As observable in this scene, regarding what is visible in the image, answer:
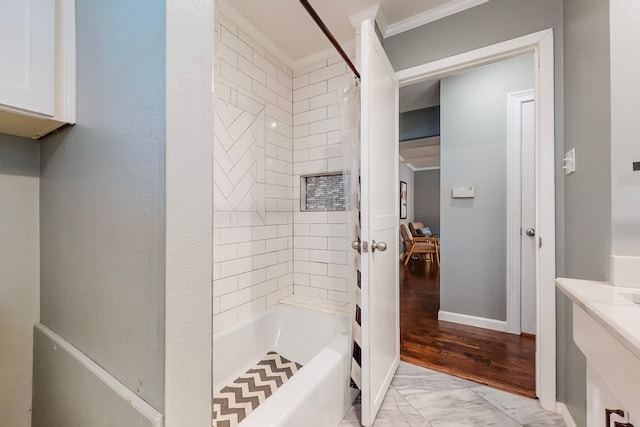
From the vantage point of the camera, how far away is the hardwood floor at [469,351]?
1642mm

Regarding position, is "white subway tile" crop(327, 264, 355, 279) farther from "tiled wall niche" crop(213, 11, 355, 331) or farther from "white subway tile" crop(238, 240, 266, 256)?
"white subway tile" crop(238, 240, 266, 256)

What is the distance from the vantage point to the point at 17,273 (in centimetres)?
81

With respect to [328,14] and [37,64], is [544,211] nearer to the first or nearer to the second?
[328,14]

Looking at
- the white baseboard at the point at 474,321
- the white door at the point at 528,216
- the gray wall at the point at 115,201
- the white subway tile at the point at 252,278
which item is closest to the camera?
the gray wall at the point at 115,201

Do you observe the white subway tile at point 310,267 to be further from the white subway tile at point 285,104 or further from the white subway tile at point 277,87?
the white subway tile at point 277,87

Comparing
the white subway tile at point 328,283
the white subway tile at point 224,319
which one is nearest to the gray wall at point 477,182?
the white subway tile at point 328,283

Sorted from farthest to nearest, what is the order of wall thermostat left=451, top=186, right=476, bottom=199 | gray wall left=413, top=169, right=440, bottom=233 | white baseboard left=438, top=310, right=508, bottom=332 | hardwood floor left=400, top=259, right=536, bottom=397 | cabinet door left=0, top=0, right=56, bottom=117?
gray wall left=413, top=169, right=440, bottom=233 → wall thermostat left=451, top=186, right=476, bottom=199 → white baseboard left=438, top=310, right=508, bottom=332 → hardwood floor left=400, top=259, right=536, bottom=397 → cabinet door left=0, top=0, right=56, bottom=117

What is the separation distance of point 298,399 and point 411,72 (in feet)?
6.35

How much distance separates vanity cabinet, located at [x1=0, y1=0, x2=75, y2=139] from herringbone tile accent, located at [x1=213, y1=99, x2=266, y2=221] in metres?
0.84

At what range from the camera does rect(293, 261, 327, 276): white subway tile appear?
2064 millimetres

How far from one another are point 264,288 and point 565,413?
1.84 meters

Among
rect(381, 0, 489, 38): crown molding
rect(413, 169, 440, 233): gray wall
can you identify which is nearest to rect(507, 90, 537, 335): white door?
rect(381, 0, 489, 38): crown molding

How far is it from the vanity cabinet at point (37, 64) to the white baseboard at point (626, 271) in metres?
1.72

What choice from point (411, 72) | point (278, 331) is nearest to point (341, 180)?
point (411, 72)
